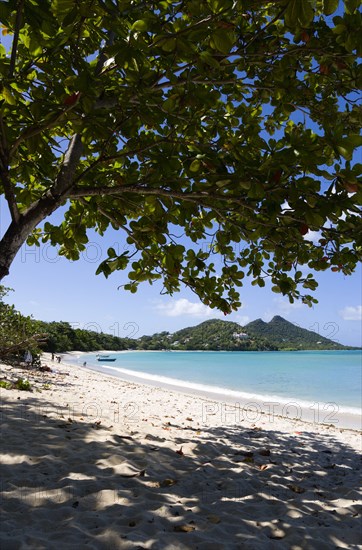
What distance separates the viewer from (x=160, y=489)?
3738 mm

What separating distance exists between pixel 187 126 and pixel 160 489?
371cm

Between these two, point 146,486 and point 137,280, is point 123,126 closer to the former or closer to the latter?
point 137,280

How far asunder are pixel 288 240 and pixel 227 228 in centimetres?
96

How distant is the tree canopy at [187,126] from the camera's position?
267cm

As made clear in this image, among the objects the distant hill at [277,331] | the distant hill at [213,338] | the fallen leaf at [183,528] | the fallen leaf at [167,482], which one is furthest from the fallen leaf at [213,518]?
the distant hill at [277,331]

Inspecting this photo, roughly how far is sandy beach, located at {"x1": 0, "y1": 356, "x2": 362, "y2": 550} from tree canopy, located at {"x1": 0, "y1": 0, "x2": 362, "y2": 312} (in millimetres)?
2099

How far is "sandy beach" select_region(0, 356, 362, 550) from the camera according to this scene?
2.79 metres

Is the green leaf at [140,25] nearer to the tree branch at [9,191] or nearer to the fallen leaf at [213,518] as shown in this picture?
the tree branch at [9,191]

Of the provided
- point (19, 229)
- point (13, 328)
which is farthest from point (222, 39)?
point (13, 328)

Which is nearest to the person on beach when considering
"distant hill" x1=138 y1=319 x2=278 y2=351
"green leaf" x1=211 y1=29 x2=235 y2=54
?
"green leaf" x1=211 y1=29 x2=235 y2=54

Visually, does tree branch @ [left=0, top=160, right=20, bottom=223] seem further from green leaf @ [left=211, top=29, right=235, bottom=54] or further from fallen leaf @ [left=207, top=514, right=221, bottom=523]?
fallen leaf @ [left=207, top=514, right=221, bottom=523]

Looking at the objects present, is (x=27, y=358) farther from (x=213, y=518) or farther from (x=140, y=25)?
(x=140, y=25)

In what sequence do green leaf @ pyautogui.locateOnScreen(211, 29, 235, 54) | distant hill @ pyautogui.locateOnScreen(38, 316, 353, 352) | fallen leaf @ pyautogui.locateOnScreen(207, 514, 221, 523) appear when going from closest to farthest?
green leaf @ pyautogui.locateOnScreen(211, 29, 235, 54) → fallen leaf @ pyautogui.locateOnScreen(207, 514, 221, 523) → distant hill @ pyautogui.locateOnScreen(38, 316, 353, 352)

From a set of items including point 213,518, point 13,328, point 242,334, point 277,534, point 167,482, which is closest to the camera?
point 277,534
